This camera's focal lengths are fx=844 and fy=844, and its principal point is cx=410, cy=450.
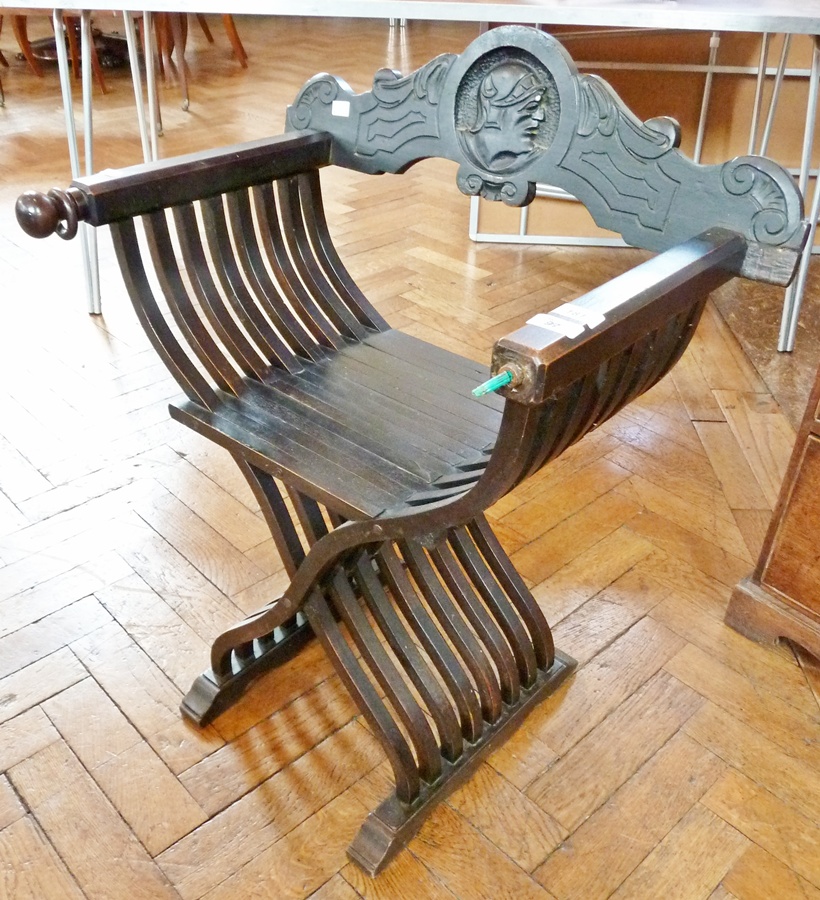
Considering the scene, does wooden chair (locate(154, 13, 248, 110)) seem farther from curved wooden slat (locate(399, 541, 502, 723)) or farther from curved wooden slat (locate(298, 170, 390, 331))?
curved wooden slat (locate(399, 541, 502, 723))

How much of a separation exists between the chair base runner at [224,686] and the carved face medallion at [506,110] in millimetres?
881

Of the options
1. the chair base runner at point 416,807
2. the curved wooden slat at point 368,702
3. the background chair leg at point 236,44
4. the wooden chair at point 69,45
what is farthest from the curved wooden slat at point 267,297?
the background chair leg at point 236,44

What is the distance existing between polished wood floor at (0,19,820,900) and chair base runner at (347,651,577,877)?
0.02 metres

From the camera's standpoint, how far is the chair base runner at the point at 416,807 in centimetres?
118

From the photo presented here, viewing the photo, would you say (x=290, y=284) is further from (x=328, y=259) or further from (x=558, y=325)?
(x=558, y=325)

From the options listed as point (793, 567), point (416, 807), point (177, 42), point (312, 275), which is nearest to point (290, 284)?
point (312, 275)

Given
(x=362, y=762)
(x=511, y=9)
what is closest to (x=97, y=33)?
(x=511, y=9)

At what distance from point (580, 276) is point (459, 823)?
2.14 m

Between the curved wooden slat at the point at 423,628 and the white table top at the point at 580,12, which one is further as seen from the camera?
the white table top at the point at 580,12

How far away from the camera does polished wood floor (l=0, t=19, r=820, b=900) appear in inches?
47.2

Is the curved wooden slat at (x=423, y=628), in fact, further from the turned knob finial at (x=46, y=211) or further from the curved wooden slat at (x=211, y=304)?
the turned knob finial at (x=46, y=211)

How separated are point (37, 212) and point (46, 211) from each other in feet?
0.04

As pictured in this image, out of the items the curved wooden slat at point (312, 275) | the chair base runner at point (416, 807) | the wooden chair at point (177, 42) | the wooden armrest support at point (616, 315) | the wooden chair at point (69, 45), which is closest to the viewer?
the wooden armrest support at point (616, 315)

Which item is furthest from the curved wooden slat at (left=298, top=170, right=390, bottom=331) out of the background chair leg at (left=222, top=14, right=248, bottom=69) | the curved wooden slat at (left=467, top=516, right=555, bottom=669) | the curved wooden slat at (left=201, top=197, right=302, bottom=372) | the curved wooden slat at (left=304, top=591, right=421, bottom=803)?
the background chair leg at (left=222, top=14, right=248, bottom=69)
